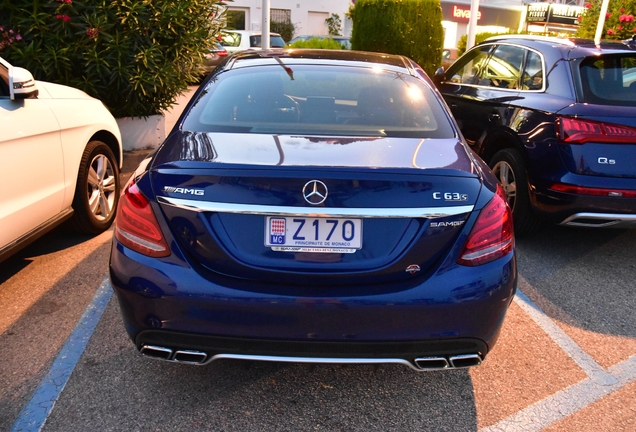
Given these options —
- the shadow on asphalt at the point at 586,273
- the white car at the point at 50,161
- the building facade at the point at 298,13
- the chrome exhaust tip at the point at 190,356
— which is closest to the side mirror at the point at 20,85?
the white car at the point at 50,161

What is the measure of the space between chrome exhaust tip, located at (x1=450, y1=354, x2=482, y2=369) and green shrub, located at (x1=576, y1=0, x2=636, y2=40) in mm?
8015

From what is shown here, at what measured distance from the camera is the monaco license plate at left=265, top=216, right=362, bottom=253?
2186 millimetres

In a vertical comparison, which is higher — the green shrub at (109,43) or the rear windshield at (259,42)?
the green shrub at (109,43)

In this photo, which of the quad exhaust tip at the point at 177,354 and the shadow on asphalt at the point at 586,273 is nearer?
the quad exhaust tip at the point at 177,354

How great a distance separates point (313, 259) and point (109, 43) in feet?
16.4

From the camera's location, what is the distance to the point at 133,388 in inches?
107

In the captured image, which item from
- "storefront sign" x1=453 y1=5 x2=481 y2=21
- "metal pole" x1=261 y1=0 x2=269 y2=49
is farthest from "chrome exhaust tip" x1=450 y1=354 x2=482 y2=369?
"storefront sign" x1=453 y1=5 x2=481 y2=21

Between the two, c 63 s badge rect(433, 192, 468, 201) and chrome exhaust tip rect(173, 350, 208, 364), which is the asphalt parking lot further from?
c 63 s badge rect(433, 192, 468, 201)

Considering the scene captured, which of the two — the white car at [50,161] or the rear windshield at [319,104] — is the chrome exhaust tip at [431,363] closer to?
the rear windshield at [319,104]

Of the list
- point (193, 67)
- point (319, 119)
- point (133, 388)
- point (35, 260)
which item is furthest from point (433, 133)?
point (193, 67)

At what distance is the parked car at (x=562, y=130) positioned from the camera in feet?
13.3

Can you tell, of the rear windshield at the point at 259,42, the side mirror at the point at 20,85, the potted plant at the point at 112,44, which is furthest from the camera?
the rear windshield at the point at 259,42

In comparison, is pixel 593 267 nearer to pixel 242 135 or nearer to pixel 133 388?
pixel 242 135

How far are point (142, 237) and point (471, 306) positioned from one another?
132 centimetres
